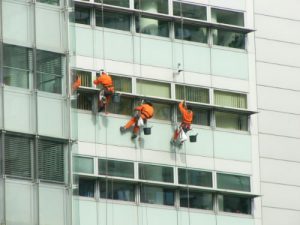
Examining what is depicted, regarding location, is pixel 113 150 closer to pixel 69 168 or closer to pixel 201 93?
pixel 201 93

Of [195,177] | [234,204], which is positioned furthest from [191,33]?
[234,204]

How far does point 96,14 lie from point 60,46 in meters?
8.81

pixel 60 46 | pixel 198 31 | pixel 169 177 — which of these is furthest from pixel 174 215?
pixel 60 46

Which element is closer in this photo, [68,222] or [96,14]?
[68,222]

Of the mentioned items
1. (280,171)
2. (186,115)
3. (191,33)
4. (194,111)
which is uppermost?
(191,33)

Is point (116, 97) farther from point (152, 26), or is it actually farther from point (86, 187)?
point (152, 26)

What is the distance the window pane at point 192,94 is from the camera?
64.4 metres

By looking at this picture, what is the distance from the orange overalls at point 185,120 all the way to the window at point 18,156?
484 inches

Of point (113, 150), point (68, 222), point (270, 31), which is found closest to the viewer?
point (68, 222)

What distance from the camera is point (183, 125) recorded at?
209 ft

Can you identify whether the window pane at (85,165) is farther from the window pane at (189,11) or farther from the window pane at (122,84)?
the window pane at (189,11)


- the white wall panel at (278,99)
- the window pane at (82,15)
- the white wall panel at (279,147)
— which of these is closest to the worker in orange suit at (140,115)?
the window pane at (82,15)

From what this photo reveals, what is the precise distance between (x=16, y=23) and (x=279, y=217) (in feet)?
53.5

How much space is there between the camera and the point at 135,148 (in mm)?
62750
